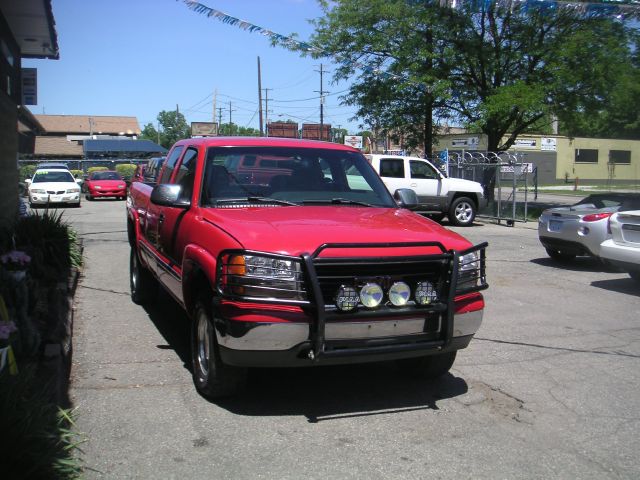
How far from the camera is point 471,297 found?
4543mm

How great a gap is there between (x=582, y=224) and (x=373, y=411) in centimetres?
743

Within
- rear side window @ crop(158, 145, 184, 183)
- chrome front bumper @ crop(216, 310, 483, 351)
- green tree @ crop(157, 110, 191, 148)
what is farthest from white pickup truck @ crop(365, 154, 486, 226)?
green tree @ crop(157, 110, 191, 148)

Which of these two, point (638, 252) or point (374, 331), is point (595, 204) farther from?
point (374, 331)

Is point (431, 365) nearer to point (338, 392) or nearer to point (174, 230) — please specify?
point (338, 392)

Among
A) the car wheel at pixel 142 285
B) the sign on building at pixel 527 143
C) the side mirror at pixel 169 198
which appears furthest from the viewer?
Answer: the sign on building at pixel 527 143

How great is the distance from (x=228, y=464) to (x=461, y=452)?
1436 mm

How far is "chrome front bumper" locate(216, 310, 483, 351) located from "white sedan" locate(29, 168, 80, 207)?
2103cm

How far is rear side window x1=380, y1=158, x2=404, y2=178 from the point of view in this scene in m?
18.4

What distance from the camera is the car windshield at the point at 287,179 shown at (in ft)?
17.2

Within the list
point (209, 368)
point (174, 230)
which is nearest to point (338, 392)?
point (209, 368)

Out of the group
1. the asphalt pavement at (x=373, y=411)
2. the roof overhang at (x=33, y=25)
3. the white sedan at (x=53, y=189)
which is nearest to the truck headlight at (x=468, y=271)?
the asphalt pavement at (x=373, y=411)

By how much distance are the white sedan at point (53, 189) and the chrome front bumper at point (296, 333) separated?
69.0ft

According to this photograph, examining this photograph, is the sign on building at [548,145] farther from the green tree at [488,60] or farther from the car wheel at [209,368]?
the car wheel at [209,368]

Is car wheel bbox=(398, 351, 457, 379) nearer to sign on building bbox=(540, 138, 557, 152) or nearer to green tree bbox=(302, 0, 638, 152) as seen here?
green tree bbox=(302, 0, 638, 152)
